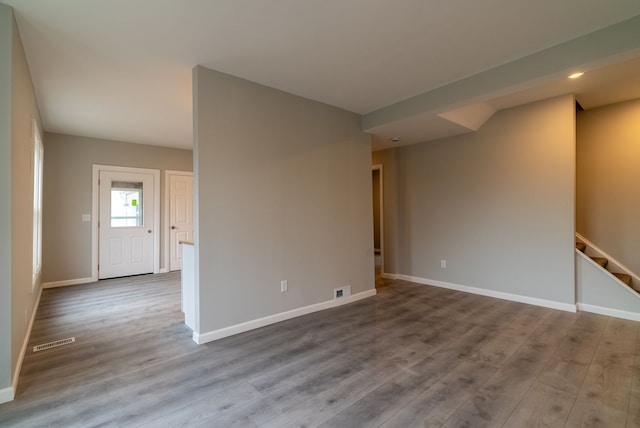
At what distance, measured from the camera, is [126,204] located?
5.69 metres

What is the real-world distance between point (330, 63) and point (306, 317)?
2.78 metres

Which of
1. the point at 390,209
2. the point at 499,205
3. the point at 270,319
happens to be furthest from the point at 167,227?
the point at 499,205

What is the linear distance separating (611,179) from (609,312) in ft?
6.02

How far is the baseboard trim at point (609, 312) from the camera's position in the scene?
3.22m

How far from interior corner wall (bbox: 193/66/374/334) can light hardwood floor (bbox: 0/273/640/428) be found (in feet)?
1.48

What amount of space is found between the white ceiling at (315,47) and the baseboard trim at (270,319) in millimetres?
2555

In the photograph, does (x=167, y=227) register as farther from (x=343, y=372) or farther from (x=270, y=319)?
(x=343, y=372)

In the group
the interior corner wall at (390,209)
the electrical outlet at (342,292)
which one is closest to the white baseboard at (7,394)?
the electrical outlet at (342,292)

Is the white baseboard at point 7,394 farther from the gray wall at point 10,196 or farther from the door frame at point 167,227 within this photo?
the door frame at point 167,227

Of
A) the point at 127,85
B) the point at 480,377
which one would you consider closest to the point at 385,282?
the point at 480,377

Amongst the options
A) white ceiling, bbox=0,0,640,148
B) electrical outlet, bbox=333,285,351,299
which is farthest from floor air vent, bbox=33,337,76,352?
electrical outlet, bbox=333,285,351,299

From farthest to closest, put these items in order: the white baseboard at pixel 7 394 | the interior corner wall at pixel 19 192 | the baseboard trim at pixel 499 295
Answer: the baseboard trim at pixel 499 295 < the interior corner wall at pixel 19 192 < the white baseboard at pixel 7 394

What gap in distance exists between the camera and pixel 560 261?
3.61 meters

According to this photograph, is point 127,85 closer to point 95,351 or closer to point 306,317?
point 95,351
